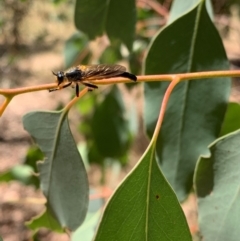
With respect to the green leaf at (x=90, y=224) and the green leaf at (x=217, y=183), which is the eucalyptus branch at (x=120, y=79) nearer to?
the green leaf at (x=217, y=183)

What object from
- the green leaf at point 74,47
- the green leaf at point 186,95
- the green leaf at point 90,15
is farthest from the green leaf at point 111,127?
the green leaf at point 186,95

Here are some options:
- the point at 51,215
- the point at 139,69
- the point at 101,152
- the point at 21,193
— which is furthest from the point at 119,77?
the point at 21,193

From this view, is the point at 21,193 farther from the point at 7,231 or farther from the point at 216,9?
the point at 216,9

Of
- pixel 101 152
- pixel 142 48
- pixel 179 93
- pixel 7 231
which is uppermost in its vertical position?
pixel 179 93

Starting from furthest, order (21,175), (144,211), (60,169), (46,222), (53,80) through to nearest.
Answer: (53,80)
(21,175)
(46,222)
(60,169)
(144,211)

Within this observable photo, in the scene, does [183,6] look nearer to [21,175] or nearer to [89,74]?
[89,74]

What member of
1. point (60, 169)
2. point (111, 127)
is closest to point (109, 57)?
point (111, 127)
